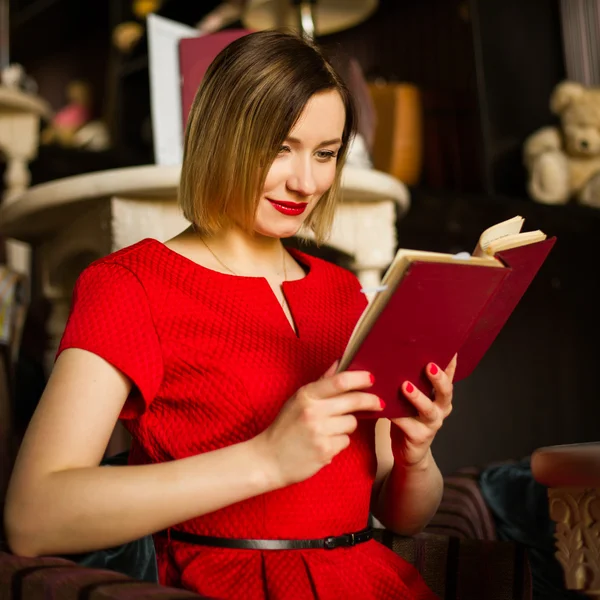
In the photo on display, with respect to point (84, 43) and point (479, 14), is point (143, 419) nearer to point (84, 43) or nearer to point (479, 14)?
point (479, 14)

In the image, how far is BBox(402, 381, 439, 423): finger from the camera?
2.42 ft

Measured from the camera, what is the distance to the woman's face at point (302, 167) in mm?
861

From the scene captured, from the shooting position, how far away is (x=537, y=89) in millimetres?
2539

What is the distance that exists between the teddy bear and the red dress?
5.33 feet

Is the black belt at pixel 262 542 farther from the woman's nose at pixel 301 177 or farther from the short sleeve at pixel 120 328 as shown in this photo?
the woman's nose at pixel 301 177

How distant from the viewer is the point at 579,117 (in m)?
2.32

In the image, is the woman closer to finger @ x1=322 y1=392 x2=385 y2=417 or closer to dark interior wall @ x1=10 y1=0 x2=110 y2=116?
finger @ x1=322 y1=392 x2=385 y2=417

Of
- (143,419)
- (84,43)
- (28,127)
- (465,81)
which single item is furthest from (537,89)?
(84,43)

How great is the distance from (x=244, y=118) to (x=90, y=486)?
0.39 meters

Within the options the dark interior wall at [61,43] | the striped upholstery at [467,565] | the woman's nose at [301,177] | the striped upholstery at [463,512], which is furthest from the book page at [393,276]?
the dark interior wall at [61,43]

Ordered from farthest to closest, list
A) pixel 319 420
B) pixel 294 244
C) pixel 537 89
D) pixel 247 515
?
pixel 537 89
pixel 294 244
pixel 247 515
pixel 319 420

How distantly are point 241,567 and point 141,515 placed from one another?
14 cm

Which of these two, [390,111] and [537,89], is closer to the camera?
[390,111]

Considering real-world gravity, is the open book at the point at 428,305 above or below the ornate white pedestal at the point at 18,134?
below
